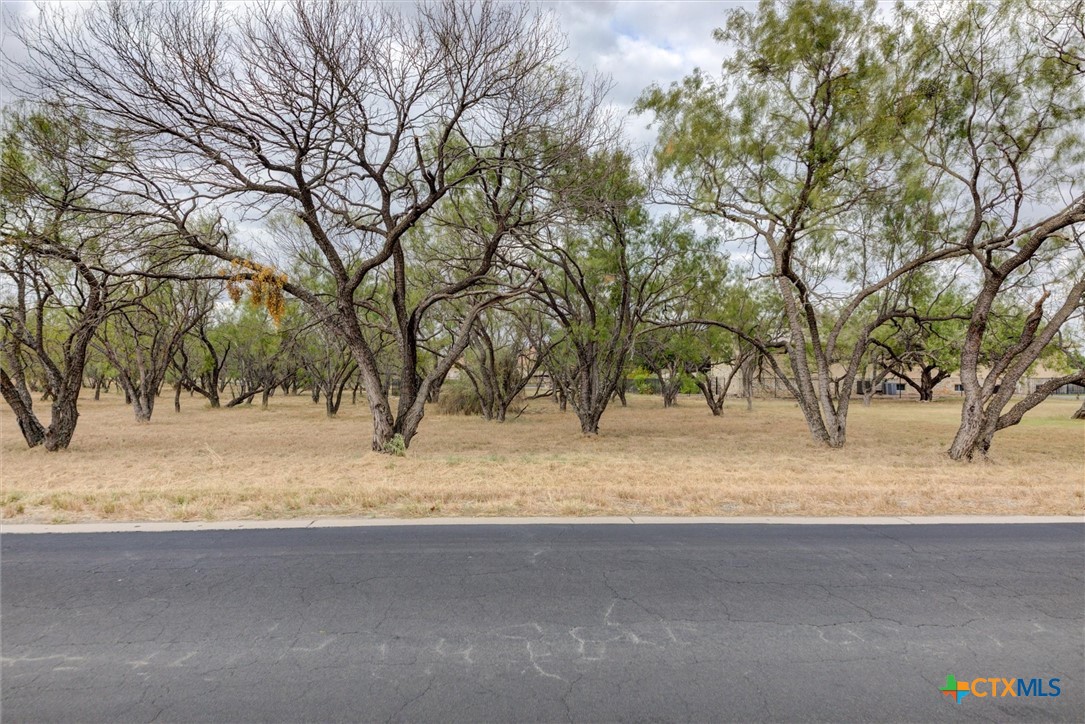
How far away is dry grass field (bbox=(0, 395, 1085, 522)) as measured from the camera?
24.6 feet

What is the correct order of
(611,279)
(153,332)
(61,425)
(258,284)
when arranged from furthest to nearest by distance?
(153,332)
(611,279)
(61,425)
(258,284)

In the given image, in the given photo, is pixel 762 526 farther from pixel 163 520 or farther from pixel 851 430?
pixel 851 430

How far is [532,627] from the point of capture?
381 centimetres

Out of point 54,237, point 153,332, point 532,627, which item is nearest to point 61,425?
point 54,237

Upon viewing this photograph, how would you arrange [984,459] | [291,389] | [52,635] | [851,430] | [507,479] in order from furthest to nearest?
[291,389] → [851,430] → [984,459] → [507,479] → [52,635]

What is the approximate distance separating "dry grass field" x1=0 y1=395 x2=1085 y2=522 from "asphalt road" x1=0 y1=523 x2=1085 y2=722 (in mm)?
1554

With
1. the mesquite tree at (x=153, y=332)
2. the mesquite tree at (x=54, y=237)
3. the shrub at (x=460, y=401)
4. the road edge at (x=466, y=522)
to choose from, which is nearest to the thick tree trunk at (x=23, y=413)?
the mesquite tree at (x=54, y=237)

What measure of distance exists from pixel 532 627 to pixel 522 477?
5.94m

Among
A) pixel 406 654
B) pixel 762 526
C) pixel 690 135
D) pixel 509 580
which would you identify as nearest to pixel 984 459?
pixel 762 526

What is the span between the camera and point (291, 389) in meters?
61.7

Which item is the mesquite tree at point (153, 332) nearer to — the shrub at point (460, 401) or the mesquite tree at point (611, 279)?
the shrub at point (460, 401)

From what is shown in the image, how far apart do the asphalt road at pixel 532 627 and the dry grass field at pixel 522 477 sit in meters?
1.55

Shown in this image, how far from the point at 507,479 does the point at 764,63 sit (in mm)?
12004

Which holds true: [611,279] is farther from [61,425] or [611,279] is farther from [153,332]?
[153,332]
